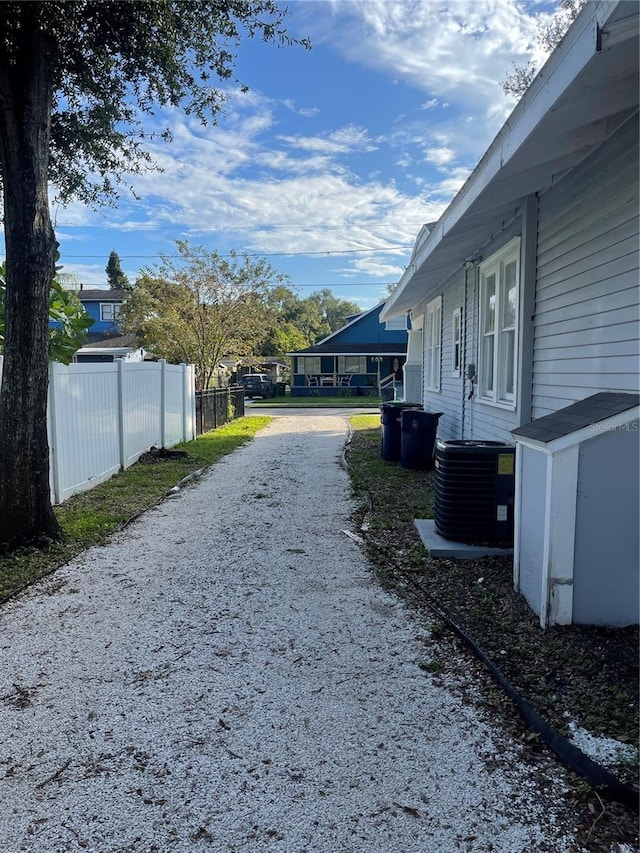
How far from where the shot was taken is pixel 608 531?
307cm

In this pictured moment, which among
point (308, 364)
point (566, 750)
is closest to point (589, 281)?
point (566, 750)

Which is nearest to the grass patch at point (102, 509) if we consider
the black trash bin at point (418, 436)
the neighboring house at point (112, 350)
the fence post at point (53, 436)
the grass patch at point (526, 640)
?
the fence post at point (53, 436)

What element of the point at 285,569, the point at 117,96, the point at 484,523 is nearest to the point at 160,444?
the point at 117,96

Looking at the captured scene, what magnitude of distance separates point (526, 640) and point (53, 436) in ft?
17.2

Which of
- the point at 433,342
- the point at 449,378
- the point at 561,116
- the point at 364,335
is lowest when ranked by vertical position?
the point at 449,378

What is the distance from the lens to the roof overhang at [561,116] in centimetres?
235

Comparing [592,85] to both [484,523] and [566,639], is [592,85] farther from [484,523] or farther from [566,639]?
[484,523]

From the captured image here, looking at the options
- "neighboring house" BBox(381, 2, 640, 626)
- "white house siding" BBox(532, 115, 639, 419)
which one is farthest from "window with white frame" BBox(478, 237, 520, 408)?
"white house siding" BBox(532, 115, 639, 419)

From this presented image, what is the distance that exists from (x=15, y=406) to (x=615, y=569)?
4.63 m

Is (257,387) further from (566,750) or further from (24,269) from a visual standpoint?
(566,750)

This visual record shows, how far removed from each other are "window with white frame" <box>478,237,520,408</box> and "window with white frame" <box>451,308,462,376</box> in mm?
1486

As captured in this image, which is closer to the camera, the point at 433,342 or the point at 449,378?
the point at 449,378

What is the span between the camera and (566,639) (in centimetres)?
303

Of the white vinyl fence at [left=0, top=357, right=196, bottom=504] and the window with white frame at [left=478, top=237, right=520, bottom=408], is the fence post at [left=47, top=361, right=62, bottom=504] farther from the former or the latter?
the window with white frame at [left=478, top=237, right=520, bottom=408]
